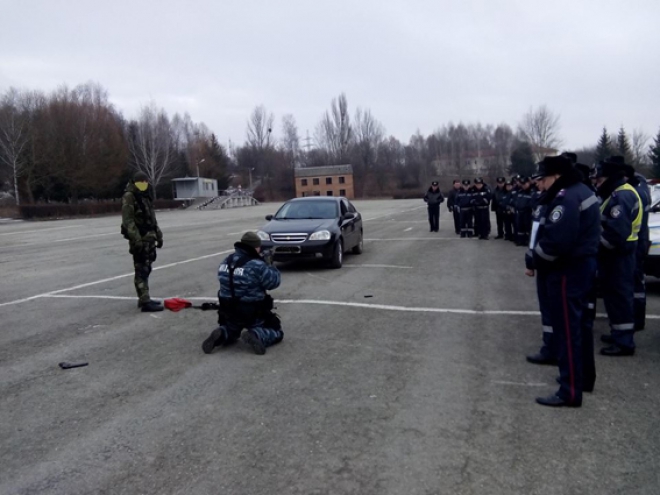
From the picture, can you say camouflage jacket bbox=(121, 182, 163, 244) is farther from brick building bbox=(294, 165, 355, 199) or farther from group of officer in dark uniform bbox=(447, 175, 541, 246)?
brick building bbox=(294, 165, 355, 199)

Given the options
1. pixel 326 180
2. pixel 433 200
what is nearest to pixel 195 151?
pixel 326 180

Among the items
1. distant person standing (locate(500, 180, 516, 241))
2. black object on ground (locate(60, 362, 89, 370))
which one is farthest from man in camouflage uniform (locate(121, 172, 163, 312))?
distant person standing (locate(500, 180, 516, 241))

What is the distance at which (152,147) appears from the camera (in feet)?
262

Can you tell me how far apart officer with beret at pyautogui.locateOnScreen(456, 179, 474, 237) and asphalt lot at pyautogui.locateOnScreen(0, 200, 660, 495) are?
11063mm

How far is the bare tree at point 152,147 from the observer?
3187 inches

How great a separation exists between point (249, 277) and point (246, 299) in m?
0.25

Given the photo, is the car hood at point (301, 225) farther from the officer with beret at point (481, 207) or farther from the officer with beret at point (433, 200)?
the officer with beret at point (433, 200)

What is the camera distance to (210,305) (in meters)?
8.30

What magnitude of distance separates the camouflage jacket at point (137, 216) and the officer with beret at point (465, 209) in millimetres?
13305

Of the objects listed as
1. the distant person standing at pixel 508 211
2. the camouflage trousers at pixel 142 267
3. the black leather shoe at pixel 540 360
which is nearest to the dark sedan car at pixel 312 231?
the camouflage trousers at pixel 142 267

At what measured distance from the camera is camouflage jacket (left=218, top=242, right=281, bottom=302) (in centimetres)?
648

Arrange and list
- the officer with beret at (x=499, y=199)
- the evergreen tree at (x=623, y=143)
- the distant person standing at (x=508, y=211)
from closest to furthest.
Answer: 1. the distant person standing at (x=508, y=211)
2. the officer with beret at (x=499, y=199)
3. the evergreen tree at (x=623, y=143)

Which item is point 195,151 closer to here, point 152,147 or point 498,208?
point 152,147

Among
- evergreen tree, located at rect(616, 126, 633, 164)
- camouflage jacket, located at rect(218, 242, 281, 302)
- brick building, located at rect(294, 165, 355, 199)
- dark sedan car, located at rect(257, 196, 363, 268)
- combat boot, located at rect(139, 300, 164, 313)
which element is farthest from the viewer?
brick building, located at rect(294, 165, 355, 199)
